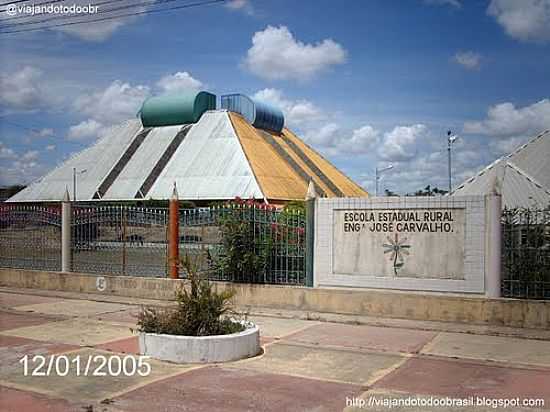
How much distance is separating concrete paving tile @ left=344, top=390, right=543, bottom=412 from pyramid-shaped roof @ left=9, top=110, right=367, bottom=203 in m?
42.6

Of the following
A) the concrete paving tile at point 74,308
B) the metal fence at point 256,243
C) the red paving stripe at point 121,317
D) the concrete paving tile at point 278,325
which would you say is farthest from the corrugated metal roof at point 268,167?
the concrete paving tile at point 278,325

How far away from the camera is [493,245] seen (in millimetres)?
11203

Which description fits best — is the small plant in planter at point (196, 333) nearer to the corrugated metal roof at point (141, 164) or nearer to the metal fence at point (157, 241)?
the metal fence at point (157, 241)

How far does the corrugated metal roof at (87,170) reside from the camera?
61188 millimetres

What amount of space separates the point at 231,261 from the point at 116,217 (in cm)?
348

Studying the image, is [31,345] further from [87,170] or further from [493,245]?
[87,170]

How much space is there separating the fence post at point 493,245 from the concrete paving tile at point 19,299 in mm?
9668

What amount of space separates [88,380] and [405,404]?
12.2ft

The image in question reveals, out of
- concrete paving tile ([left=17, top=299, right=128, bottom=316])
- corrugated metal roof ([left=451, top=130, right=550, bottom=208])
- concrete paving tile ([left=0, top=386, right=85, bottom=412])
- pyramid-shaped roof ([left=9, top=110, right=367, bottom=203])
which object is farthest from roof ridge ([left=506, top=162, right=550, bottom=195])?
pyramid-shaped roof ([left=9, top=110, right=367, bottom=203])

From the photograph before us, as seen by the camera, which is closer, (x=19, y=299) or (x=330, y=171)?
(x=19, y=299)

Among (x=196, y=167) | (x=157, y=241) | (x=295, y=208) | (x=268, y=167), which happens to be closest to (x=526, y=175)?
(x=295, y=208)

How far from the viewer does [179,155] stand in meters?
59.2

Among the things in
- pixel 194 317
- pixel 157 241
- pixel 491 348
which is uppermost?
pixel 157 241

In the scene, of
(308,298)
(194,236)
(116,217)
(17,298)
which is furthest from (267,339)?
(17,298)
